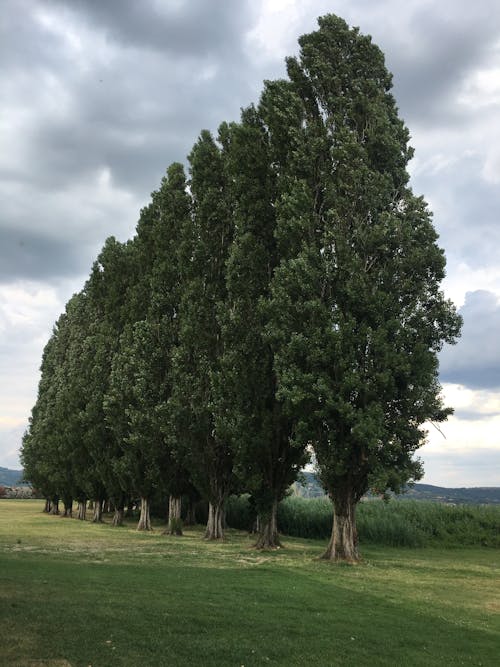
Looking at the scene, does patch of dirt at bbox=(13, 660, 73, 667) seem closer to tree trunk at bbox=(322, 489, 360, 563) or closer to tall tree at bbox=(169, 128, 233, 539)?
tree trunk at bbox=(322, 489, 360, 563)

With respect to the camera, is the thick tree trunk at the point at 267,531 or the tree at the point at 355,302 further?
the thick tree trunk at the point at 267,531

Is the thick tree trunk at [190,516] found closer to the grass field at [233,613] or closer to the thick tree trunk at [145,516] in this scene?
the thick tree trunk at [145,516]

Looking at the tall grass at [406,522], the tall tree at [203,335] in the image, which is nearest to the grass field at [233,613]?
the tall tree at [203,335]

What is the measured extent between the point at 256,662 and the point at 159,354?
31.5 meters

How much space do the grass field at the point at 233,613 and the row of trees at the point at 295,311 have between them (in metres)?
5.55

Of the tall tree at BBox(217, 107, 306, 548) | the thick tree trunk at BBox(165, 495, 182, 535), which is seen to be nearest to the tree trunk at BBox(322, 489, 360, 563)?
the tall tree at BBox(217, 107, 306, 548)

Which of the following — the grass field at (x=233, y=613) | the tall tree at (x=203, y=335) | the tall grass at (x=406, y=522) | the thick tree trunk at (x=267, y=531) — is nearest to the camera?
the grass field at (x=233, y=613)

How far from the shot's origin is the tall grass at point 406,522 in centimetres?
4066

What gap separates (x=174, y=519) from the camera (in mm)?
39875

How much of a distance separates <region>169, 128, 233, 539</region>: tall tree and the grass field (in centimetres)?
1114

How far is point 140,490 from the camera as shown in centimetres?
4244

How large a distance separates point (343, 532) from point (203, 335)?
1477 cm

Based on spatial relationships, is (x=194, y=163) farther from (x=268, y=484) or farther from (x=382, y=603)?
(x=382, y=603)

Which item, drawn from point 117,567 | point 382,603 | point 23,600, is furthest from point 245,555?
point 23,600
